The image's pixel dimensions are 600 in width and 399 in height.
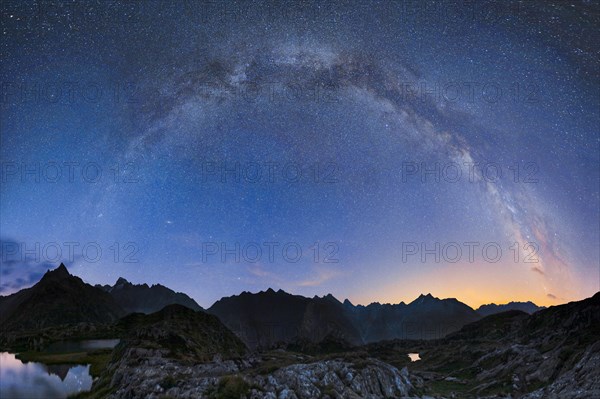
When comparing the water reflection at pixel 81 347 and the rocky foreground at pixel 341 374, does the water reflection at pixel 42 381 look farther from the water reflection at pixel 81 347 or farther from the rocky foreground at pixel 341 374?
the water reflection at pixel 81 347

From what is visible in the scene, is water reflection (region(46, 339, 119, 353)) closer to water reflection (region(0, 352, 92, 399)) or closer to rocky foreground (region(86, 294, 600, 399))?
water reflection (region(0, 352, 92, 399))

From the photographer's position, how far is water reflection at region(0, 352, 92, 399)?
74.7 meters

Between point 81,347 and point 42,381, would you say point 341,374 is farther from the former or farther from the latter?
point 81,347

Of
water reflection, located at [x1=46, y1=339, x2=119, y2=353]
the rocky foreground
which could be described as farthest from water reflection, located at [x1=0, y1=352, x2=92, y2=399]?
water reflection, located at [x1=46, y1=339, x2=119, y2=353]

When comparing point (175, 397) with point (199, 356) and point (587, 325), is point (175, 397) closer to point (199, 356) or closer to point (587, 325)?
point (199, 356)

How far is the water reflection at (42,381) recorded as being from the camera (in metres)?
74.7

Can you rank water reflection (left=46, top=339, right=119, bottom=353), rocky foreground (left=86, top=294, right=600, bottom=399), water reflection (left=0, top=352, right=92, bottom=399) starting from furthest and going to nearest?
water reflection (left=46, top=339, right=119, bottom=353), water reflection (left=0, top=352, right=92, bottom=399), rocky foreground (left=86, top=294, right=600, bottom=399)

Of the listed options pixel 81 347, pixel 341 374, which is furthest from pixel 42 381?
pixel 81 347

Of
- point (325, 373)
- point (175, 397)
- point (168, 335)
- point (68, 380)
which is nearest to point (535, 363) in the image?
point (325, 373)

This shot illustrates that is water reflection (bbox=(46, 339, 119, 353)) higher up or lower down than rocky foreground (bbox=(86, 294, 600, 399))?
higher up

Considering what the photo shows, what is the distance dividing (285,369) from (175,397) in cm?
1848

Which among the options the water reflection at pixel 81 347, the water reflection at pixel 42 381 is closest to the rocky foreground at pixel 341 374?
the water reflection at pixel 42 381

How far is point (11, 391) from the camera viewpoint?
250ft

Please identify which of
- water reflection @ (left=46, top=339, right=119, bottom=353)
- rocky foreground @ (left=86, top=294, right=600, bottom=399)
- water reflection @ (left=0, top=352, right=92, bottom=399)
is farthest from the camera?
water reflection @ (left=46, top=339, right=119, bottom=353)
